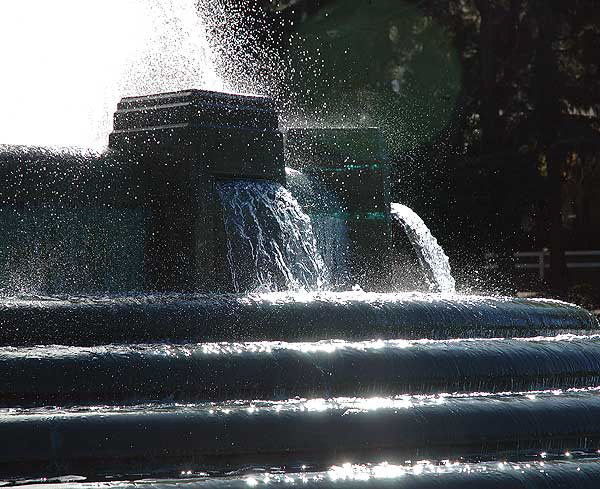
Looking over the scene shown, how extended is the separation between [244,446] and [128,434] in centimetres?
54

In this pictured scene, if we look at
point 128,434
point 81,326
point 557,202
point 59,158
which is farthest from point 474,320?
point 557,202

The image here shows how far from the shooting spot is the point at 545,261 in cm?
3170

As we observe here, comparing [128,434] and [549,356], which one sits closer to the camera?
[128,434]

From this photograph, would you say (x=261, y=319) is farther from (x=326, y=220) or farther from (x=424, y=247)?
(x=424, y=247)

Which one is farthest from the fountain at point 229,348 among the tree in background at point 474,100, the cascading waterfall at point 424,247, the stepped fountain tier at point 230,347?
the tree in background at point 474,100

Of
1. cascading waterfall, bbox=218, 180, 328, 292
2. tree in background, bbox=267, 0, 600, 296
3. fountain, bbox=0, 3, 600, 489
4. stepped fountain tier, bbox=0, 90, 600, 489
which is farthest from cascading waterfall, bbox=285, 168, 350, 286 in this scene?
tree in background, bbox=267, 0, 600, 296

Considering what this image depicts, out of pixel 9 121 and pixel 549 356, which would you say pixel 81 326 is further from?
pixel 9 121

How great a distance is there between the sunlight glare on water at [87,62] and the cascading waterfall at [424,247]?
9.29ft

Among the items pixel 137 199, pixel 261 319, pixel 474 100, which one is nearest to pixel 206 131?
pixel 137 199

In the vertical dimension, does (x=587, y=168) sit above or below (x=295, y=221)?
above

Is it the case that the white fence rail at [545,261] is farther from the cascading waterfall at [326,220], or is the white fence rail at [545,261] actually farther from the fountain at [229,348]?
the fountain at [229,348]

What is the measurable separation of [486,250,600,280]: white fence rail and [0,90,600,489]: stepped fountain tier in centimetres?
2009

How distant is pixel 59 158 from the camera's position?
9742 millimetres

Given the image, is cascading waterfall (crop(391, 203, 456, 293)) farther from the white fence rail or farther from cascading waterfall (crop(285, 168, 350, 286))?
the white fence rail
